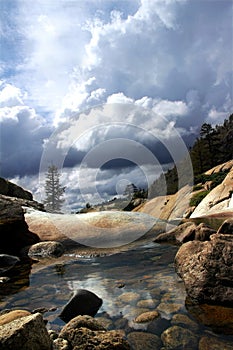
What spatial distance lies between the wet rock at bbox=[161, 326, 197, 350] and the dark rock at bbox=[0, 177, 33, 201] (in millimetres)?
26711

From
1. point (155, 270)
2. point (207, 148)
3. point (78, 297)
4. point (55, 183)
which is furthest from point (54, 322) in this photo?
point (55, 183)

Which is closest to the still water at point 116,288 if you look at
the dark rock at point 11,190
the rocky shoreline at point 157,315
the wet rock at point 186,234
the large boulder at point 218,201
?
the rocky shoreline at point 157,315

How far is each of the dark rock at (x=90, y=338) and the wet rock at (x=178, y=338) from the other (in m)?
0.82

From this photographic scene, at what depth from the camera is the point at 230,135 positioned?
2781 inches

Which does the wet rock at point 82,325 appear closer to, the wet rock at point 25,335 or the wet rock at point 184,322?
the wet rock at point 25,335

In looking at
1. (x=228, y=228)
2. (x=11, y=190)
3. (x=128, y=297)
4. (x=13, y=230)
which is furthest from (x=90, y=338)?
(x=11, y=190)

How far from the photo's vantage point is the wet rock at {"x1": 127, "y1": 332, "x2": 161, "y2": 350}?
5197 millimetres

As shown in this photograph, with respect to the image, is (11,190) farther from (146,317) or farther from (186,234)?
(146,317)

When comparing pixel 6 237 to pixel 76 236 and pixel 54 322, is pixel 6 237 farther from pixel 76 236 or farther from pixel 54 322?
pixel 54 322

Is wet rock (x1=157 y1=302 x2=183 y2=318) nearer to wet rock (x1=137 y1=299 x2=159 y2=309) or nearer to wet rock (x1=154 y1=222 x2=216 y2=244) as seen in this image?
wet rock (x1=137 y1=299 x2=159 y2=309)

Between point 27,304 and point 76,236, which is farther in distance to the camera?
point 76,236

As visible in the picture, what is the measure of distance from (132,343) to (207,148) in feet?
216

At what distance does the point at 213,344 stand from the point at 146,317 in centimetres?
164

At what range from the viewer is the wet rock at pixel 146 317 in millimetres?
6199
